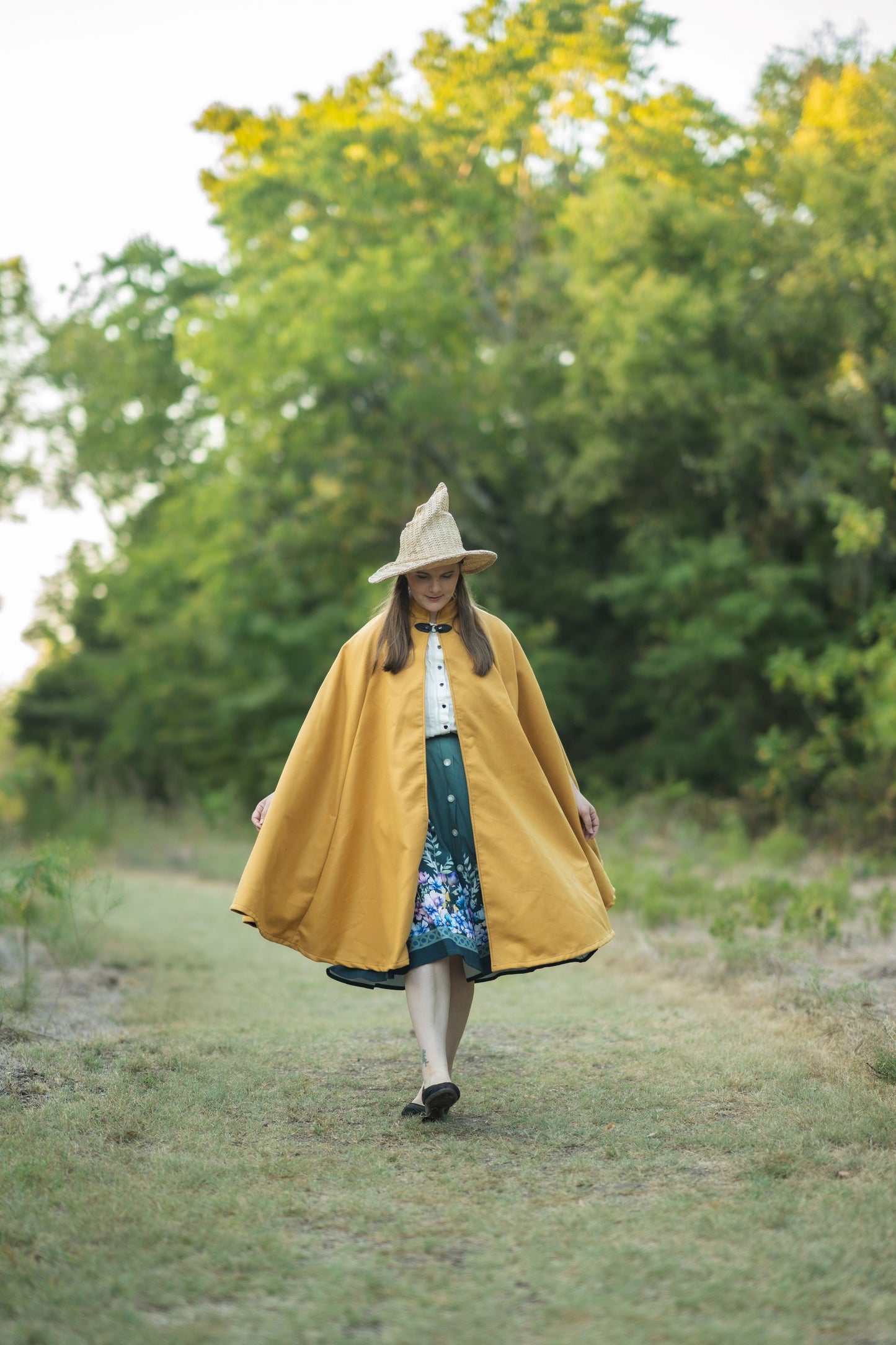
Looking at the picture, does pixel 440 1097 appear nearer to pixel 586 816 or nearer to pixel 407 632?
pixel 586 816

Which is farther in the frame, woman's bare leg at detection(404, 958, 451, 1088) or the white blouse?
the white blouse

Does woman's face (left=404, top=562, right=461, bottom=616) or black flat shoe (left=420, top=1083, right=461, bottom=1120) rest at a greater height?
woman's face (left=404, top=562, right=461, bottom=616)

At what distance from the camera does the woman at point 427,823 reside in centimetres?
431

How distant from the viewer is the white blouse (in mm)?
4504

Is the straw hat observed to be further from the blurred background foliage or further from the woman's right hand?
the blurred background foliage

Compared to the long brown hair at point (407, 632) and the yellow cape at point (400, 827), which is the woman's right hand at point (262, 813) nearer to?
the yellow cape at point (400, 827)

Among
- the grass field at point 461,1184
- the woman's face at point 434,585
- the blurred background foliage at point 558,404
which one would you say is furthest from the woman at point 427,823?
the blurred background foliage at point 558,404

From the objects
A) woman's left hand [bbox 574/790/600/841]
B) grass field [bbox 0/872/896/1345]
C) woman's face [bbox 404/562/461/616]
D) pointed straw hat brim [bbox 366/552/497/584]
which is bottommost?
grass field [bbox 0/872/896/1345]

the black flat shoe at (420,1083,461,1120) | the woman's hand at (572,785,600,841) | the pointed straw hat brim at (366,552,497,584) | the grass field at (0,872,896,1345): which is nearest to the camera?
the grass field at (0,872,896,1345)

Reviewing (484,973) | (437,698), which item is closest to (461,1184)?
(484,973)

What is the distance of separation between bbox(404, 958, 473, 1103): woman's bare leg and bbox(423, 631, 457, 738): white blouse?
0.78 m

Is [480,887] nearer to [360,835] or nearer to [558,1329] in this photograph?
[360,835]

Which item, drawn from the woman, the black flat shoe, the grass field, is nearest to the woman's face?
the woman

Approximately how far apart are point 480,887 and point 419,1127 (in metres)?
0.79
